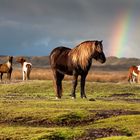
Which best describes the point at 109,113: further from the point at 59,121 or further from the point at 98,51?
the point at 98,51

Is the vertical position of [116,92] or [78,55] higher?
[78,55]

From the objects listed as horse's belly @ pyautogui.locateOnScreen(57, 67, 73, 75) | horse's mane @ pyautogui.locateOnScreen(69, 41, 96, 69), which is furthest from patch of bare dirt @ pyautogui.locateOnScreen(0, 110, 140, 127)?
horse's belly @ pyautogui.locateOnScreen(57, 67, 73, 75)

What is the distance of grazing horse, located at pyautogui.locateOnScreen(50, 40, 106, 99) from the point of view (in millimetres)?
31641

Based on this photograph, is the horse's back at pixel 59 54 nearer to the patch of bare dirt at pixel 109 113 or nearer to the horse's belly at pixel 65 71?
the horse's belly at pixel 65 71

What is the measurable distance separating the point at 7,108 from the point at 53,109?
2.48m

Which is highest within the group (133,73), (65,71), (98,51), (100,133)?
(98,51)

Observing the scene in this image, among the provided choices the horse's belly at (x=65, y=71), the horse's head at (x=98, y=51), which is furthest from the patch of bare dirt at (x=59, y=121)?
the horse's belly at (x=65, y=71)

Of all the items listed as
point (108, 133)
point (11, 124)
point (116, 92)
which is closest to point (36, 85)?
point (116, 92)

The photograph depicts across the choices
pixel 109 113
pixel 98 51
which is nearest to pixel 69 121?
pixel 109 113

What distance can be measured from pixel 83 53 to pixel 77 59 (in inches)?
25.9

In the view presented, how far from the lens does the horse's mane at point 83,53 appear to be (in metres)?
31.5

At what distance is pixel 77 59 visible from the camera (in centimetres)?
3189

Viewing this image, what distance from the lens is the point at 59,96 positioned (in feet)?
111

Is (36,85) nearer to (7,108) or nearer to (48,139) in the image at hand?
(7,108)
